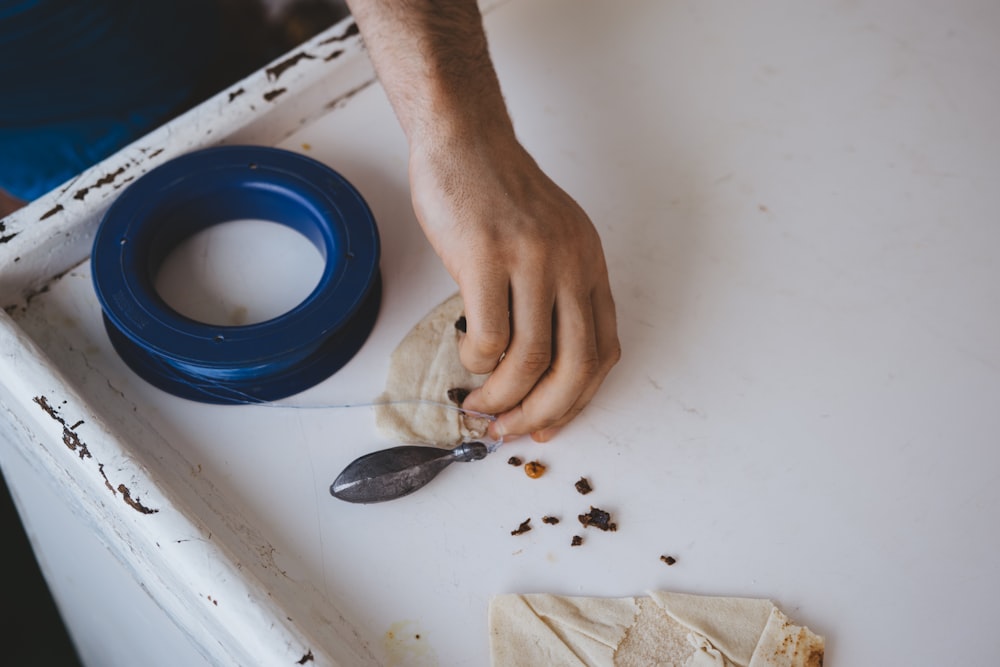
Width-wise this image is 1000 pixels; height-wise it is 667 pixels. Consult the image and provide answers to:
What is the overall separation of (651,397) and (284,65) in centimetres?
61

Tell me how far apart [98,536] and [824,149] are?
3.32ft

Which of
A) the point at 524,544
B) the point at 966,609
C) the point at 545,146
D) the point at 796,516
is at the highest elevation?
the point at 545,146

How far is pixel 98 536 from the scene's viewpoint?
840mm

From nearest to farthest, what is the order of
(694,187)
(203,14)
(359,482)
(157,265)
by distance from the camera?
1. (359,482)
2. (157,265)
3. (694,187)
4. (203,14)

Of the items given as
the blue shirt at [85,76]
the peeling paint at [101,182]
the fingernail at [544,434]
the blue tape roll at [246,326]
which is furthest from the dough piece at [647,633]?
the blue shirt at [85,76]

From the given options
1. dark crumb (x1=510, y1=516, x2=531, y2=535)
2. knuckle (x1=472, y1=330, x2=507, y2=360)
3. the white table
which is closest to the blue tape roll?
the white table

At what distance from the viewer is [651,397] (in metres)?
0.85

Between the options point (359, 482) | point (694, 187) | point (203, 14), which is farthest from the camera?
point (203, 14)

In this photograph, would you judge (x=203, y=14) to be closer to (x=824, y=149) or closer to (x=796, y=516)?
(x=824, y=149)

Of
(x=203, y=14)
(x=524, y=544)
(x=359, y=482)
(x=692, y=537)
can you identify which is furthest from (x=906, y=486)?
(x=203, y=14)

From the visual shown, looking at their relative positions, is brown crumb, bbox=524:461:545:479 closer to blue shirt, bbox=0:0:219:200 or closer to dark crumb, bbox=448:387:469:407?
dark crumb, bbox=448:387:469:407

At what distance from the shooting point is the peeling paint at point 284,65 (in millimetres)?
964

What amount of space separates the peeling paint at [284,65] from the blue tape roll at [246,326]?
128 mm

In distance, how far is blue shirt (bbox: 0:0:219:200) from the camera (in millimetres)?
991
